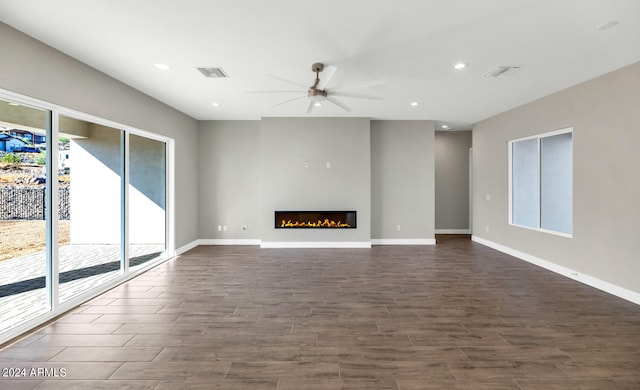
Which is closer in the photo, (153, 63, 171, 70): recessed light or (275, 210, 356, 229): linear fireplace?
(153, 63, 171, 70): recessed light

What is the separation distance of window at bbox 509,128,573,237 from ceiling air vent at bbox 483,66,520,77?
1.64m

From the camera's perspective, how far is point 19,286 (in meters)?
3.52

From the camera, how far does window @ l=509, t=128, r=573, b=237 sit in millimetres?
4555

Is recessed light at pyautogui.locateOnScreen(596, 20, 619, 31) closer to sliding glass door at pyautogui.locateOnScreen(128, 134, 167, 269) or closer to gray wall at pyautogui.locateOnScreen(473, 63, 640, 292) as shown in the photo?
gray wall at pyautogui.locateOnScreen(473, 63, 640, 292)

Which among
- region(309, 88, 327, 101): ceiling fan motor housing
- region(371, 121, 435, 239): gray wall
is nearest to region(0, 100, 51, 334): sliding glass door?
region(309, 88, 327, 101): ceiling fan motor housing

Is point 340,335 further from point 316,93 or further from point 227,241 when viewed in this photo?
point 227,241

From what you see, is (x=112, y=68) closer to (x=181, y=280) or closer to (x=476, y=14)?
(x=181, y=280)

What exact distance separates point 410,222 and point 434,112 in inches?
97.4

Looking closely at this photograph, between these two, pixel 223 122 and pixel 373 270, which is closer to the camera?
pixel 373 270

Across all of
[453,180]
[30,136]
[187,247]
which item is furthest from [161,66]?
[453,180]

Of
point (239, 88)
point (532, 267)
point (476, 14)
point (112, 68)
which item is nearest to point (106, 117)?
point (112, 68)

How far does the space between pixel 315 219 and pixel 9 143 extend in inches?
187

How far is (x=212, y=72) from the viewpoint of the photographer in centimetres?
376

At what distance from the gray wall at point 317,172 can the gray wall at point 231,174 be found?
0.44m
